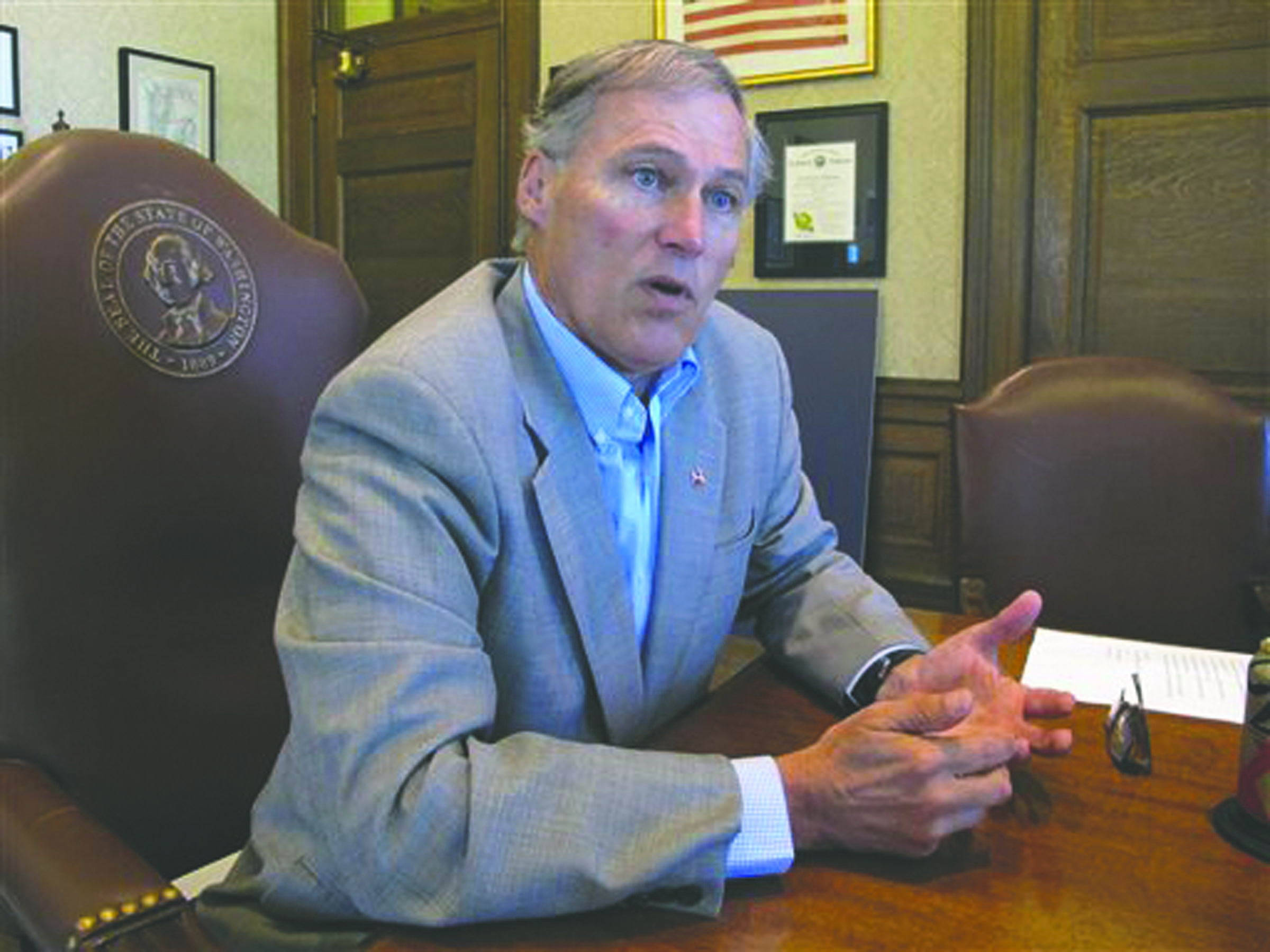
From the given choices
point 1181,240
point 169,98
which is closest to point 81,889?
point 1181,240

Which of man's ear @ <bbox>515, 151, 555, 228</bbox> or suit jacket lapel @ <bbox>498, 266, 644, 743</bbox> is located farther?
man's ear @ <bbox>515, 151, 555, 228</bbox>

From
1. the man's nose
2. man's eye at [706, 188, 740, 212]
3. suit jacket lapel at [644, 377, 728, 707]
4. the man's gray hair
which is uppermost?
the man's gray hair

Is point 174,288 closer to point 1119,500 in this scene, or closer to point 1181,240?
point 1119,500

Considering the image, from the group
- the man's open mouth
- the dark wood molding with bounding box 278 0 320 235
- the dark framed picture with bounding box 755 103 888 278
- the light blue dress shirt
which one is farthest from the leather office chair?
the dark wood molding with bounding box 278 0 320 235

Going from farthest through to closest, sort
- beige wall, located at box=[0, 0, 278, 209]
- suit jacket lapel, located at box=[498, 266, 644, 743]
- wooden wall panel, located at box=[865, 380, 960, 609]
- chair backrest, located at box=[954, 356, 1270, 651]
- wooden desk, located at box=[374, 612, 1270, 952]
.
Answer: beige wall, located at box=[0, 0, 278, 209]
wooden wall panel, located at box=[865, 380, 960, 609]
chair backrest, located at box=[954, 356, 1270, 651]
suit jacket lapel, located at box=[498, 266, 644, 743]
wooden desk, located at box=[374, 612, 1270, 952]

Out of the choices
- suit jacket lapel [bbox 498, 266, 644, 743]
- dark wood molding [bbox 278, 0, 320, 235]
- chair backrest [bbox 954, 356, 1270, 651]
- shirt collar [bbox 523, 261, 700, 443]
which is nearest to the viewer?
suit jacket lapel [bbox 498, 266, 644, 743]

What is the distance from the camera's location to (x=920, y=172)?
10.0 feet

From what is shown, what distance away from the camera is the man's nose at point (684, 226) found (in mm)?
1196

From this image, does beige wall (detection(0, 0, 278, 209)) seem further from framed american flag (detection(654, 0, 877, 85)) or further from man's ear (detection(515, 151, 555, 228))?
man's ear (detection(515, 151, 555, 228))

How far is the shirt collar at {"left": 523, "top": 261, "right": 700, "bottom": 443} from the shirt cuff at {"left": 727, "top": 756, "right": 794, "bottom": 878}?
43 centimetres

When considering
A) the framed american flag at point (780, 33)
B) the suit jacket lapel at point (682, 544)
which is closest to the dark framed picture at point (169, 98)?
the framed american flag at point (780, 33)

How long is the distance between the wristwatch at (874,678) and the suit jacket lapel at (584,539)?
0.83ft

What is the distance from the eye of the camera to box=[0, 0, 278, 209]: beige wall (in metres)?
3.63

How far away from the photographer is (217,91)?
4.17 m
